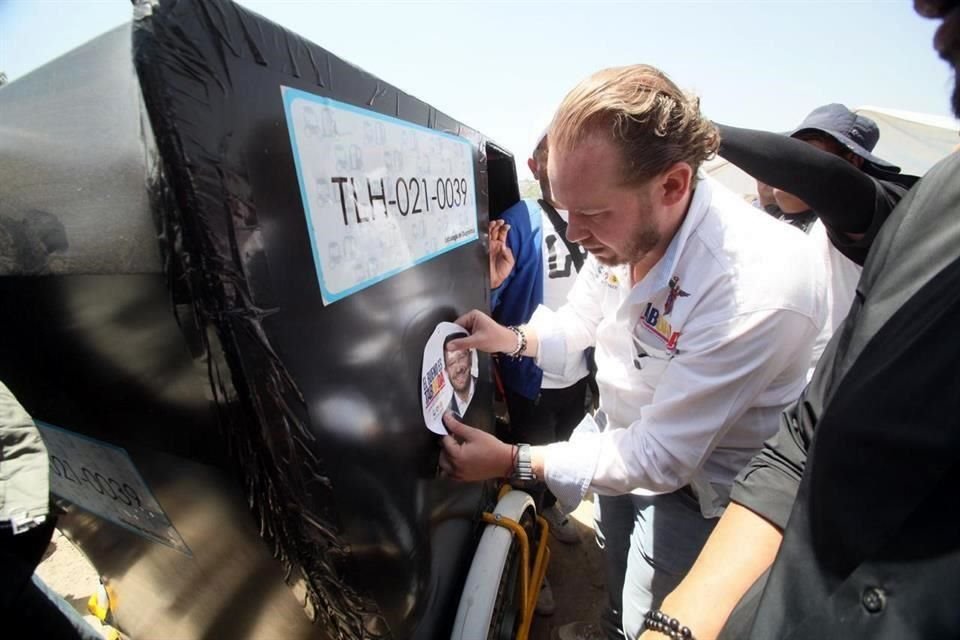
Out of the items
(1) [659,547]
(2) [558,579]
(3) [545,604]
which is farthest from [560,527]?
(1) [659,547]

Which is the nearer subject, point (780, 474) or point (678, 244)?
point (780, 474)

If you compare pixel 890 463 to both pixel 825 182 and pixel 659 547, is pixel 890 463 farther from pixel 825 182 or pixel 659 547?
pixel 659 547

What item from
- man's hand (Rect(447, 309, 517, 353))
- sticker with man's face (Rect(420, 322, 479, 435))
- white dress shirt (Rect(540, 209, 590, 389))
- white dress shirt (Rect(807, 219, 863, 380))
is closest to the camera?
sticker with man's face (Rect(420, 322, 479, 435))

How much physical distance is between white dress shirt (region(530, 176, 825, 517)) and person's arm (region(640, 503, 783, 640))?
302 millimetres

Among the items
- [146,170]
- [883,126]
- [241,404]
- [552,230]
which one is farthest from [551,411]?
[883,126]

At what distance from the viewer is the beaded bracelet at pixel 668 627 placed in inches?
28.2

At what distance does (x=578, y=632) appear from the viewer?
2.00 meters

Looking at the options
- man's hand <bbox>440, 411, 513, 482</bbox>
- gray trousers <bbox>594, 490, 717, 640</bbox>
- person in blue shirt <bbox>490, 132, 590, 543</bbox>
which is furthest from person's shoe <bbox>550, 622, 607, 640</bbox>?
man's hand <bbox>440, 411, 513, 482</bbox>

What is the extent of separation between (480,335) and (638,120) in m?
0.72

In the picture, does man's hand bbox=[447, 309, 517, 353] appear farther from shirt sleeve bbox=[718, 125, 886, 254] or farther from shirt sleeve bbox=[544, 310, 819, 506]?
shirt sleeve bbox=[718, 125, 886, 254]

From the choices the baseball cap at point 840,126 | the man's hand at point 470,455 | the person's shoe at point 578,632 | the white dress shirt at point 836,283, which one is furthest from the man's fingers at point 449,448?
the baseball cap at point 840,126

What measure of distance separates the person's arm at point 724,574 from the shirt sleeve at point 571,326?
3.33 ft

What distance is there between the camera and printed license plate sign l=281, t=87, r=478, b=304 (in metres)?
0.56

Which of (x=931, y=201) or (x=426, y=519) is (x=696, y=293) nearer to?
(x=931, y=201)
